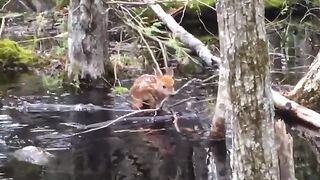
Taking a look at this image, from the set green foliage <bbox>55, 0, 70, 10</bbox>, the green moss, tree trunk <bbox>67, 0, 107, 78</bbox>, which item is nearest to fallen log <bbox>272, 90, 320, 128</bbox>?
tree trunk <bbox>67, 0, 107, 78</bbox>

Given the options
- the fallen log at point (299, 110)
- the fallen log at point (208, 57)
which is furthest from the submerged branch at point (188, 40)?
the fallen log at point (299, 110)

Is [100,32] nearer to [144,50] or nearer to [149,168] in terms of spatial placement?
[144,50]

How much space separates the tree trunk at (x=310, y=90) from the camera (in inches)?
404

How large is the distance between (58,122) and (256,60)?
6.30 meters

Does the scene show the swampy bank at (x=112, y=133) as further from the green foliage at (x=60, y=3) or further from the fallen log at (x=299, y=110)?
the green foliage at (x=60, y=3)

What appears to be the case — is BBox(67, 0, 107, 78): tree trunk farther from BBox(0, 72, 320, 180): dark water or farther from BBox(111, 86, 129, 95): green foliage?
BBox(0, 72, 320, 180): dark water

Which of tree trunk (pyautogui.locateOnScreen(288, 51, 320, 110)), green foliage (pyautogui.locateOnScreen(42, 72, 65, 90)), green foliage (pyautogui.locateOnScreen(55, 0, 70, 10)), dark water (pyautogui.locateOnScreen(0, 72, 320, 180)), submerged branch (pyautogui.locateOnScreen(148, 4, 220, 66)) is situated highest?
green foliage (pyautogui.locateOnScreen(55, 0, 70, 10))

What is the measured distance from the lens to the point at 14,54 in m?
16.7

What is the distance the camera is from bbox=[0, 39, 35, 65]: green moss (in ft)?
54.0

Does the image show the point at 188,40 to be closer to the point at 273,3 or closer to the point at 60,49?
the point at 60,49

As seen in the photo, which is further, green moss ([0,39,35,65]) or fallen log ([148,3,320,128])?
green moss ([0,39,35,65])

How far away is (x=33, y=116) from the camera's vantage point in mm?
11125

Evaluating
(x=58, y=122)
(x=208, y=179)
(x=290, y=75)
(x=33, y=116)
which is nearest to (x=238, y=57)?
(x=208, y=179)

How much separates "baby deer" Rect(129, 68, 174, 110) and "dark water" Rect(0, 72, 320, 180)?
51 cm
